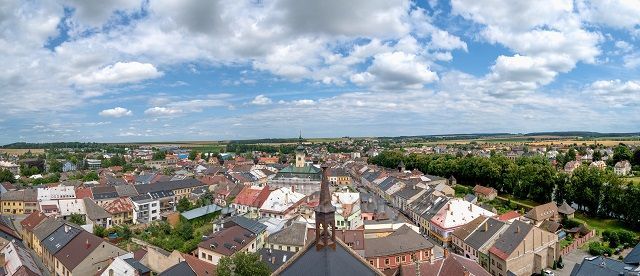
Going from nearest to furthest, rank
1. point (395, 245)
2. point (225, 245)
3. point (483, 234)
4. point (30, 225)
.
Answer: point (395, 245) → point (225, 245) → point (483, 234) → point (30, 225)

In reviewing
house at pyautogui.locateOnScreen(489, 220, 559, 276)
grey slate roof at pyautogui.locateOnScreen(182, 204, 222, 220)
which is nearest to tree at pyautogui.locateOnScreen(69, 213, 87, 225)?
grey slate roof at pyautogui.locateOnScreen(182, 204, 222, 220)

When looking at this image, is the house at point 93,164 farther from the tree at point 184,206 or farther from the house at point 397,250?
the house at point 397,250

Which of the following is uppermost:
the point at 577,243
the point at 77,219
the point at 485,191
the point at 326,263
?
the point at 326,263

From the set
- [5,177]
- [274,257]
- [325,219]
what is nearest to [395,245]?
[274,257]

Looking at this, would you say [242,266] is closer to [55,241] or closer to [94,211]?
[55,241]

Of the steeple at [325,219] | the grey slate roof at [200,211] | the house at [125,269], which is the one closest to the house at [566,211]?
the grey slate roof at [200,211]

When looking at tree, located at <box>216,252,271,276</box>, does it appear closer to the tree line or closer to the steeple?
the steeple
